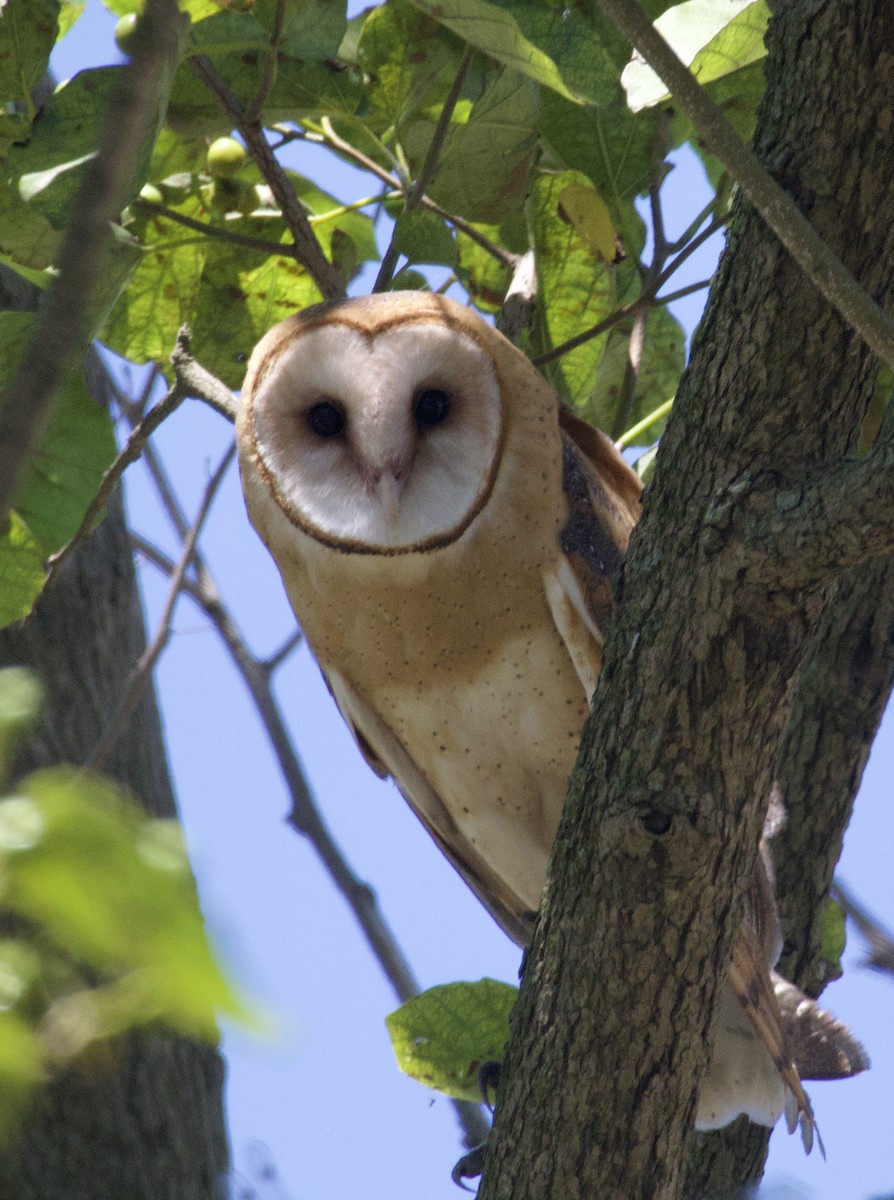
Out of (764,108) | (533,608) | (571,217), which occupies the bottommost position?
(764,108)

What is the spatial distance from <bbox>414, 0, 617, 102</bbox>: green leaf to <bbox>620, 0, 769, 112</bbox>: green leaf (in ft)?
0.18

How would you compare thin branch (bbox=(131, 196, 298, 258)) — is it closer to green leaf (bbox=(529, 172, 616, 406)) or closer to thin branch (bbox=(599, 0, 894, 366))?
green leaf (bbox=(529, 172, 616, 406))

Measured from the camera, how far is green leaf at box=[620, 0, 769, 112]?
152 cm

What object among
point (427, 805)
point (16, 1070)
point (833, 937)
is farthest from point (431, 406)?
point (16, 1070)

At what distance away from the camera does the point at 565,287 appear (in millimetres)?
2057

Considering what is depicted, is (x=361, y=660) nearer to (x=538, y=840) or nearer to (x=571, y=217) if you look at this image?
(x=538, y=840)

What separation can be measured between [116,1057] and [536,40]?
164 cm

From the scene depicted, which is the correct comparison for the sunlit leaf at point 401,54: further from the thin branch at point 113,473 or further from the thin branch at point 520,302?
the thin branch at point 113,473

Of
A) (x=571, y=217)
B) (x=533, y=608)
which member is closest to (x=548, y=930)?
(x=533, y=608)

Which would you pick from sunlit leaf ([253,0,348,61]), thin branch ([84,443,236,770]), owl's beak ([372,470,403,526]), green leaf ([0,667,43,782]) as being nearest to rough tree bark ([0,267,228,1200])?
thin branch ([84,443,236,770])

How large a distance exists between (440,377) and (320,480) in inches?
9.0

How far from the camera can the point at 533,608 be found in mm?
2074

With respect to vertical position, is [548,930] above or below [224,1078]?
below

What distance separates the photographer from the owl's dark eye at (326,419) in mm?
2025
